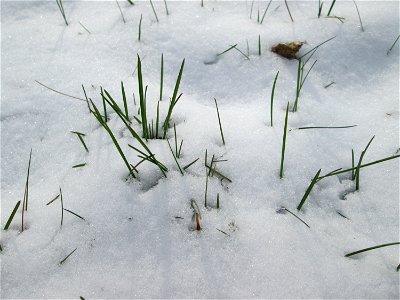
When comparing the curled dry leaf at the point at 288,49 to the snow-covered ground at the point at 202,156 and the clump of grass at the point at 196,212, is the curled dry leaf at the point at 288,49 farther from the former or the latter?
the clump of grass at the point at 196,212

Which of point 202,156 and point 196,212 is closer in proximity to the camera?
point 196,212

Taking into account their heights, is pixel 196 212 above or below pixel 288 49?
below

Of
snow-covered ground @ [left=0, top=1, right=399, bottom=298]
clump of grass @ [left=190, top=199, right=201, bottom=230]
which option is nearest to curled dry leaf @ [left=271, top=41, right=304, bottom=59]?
snow-covered ground @ [left=0, top=1, right=399, bottom=298]

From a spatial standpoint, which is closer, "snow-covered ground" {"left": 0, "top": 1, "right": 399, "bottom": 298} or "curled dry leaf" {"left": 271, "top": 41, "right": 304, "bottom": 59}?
"snow-covered ground" {"left": 0, "top": 1, "right": 399, "bottom": 298}

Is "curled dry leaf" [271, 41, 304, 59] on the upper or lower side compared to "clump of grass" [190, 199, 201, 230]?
upper

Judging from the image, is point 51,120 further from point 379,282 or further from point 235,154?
point 379,282

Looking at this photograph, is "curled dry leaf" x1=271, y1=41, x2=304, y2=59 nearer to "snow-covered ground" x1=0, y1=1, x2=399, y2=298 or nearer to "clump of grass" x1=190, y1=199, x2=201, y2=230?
"snow-covered ground" x1=0, y1=1, x2=399, y2=298

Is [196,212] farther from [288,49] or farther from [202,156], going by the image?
[288,49]

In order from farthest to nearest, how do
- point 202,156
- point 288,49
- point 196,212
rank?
point 288,49 → point 202,156 → point 196,212

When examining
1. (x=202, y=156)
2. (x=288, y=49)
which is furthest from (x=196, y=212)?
(x=288, y=49)
